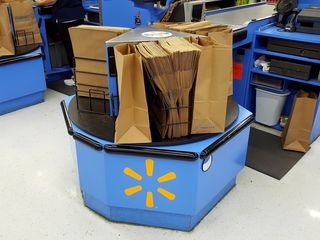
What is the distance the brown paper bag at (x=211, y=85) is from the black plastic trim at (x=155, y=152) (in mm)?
161

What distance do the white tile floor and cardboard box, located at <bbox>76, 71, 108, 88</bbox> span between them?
2.77 feet

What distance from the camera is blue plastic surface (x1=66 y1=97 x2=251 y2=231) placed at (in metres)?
1.83

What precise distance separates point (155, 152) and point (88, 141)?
1.28 feet

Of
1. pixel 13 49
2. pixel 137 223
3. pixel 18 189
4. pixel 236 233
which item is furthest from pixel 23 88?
pixel 236 233

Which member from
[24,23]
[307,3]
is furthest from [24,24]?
[307,3]

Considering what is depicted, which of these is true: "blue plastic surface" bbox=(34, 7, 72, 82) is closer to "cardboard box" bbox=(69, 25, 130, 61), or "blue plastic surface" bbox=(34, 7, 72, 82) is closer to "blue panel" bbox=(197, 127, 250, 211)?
"cardboard box" bbox=(69, 25, 130, 61)

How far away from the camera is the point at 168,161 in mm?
1800

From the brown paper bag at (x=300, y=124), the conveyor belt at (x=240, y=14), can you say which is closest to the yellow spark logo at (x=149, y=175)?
the brown paper bag at (x=300, y=124)

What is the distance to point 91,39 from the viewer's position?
6.44 feet

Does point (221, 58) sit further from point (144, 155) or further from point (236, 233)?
point (236, 233)

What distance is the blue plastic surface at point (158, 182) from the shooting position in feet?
6.00

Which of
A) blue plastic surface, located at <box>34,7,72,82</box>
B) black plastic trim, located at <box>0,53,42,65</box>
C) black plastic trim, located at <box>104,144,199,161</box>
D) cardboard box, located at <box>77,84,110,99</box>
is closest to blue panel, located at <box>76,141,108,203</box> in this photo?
black plastic trim, located at <box>104,144,199,161</box>

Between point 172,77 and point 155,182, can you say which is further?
point 155,182

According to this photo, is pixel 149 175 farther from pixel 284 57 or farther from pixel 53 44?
pixel 53 44
